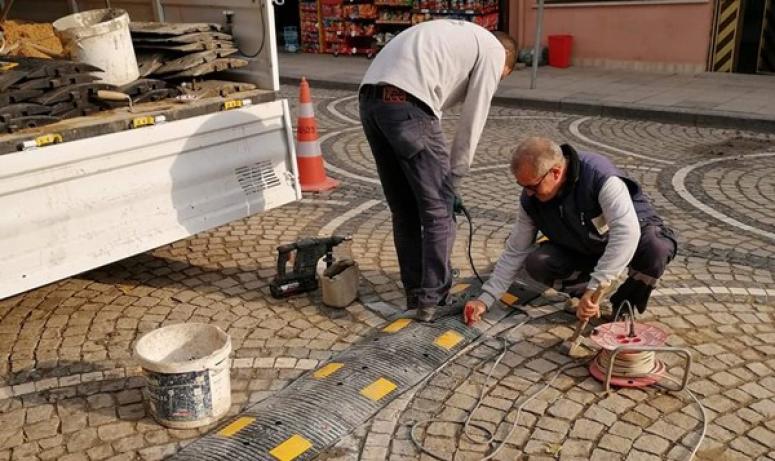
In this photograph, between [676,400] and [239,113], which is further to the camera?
[239,113]

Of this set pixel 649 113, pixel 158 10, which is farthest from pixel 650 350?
pixel 649 113

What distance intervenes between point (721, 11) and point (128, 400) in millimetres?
Answer: 11700

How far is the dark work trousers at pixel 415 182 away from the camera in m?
3.71

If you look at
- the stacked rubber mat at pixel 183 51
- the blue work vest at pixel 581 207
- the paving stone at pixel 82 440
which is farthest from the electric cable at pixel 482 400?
the stacked rubber mat at pixel 183 51

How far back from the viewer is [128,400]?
11.6 ft

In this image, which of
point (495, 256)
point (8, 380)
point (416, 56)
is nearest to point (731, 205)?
point (495, 256)

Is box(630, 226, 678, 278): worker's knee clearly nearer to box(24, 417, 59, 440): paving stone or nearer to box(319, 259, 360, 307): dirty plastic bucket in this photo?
box(319, 259, 360, 307): dirty plastic bucket

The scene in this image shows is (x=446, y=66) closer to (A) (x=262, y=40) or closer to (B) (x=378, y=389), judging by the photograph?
(B) (x=378, y=389)

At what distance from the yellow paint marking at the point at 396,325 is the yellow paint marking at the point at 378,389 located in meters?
0.51

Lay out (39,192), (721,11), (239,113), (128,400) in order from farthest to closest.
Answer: (721,11), (239,113), (39,192), (128,400)

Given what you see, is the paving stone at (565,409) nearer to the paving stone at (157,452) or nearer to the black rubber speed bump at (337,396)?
the black rubber speed bump at (337,396)

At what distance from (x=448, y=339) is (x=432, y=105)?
4.16ft

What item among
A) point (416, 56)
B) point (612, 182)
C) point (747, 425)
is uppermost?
point (416, 56)

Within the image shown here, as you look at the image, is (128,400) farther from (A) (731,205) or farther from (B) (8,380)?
(A) (731,205)
